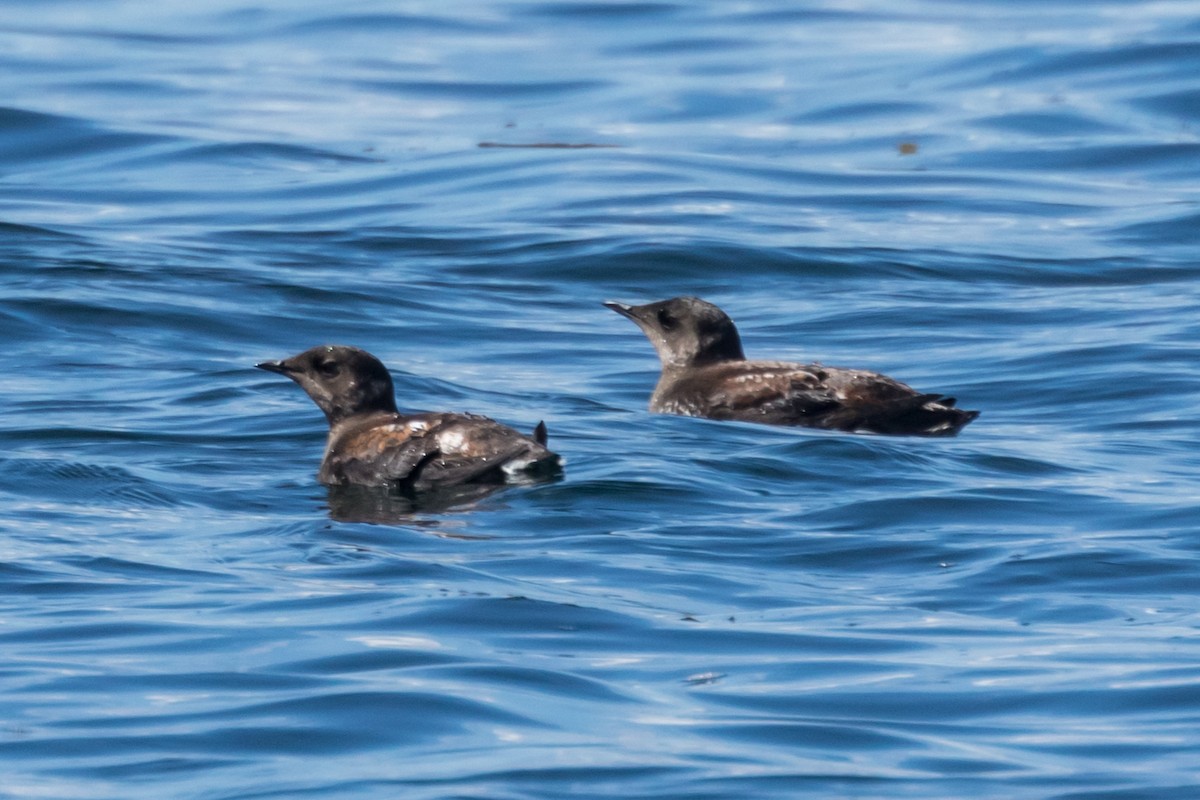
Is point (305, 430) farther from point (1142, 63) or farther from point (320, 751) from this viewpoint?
point (1142, 63)

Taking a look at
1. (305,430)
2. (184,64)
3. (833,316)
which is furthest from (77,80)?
(305,430)

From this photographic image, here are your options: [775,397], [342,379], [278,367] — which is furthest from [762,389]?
[278,367]

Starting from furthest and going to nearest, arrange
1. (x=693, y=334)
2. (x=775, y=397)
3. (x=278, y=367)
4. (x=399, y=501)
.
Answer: (x=693, y=334), (x=775, y=397), (x=278, y=367), (x=399, y=501)

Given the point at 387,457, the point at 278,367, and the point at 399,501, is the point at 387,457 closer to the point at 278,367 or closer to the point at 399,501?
the point at 399,501

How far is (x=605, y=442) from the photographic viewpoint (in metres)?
11.7

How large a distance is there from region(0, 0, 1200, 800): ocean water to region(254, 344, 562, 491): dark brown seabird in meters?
0.16

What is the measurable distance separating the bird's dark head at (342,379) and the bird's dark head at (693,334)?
2.49 meters

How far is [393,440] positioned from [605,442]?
1.64 metres

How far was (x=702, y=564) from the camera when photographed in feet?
29.6

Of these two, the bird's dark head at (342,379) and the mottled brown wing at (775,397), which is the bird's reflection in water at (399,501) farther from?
the mottled brown wing at (775,397)

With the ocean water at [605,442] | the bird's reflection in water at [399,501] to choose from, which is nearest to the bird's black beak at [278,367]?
the ocean water at [605,442]

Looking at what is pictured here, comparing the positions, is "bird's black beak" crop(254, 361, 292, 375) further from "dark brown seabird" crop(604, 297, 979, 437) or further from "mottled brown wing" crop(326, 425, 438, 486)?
"dark brown seabird" crop(604, 297, 979, 437)

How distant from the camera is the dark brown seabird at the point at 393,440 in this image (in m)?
10.0

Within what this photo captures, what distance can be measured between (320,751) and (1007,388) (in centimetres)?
794
